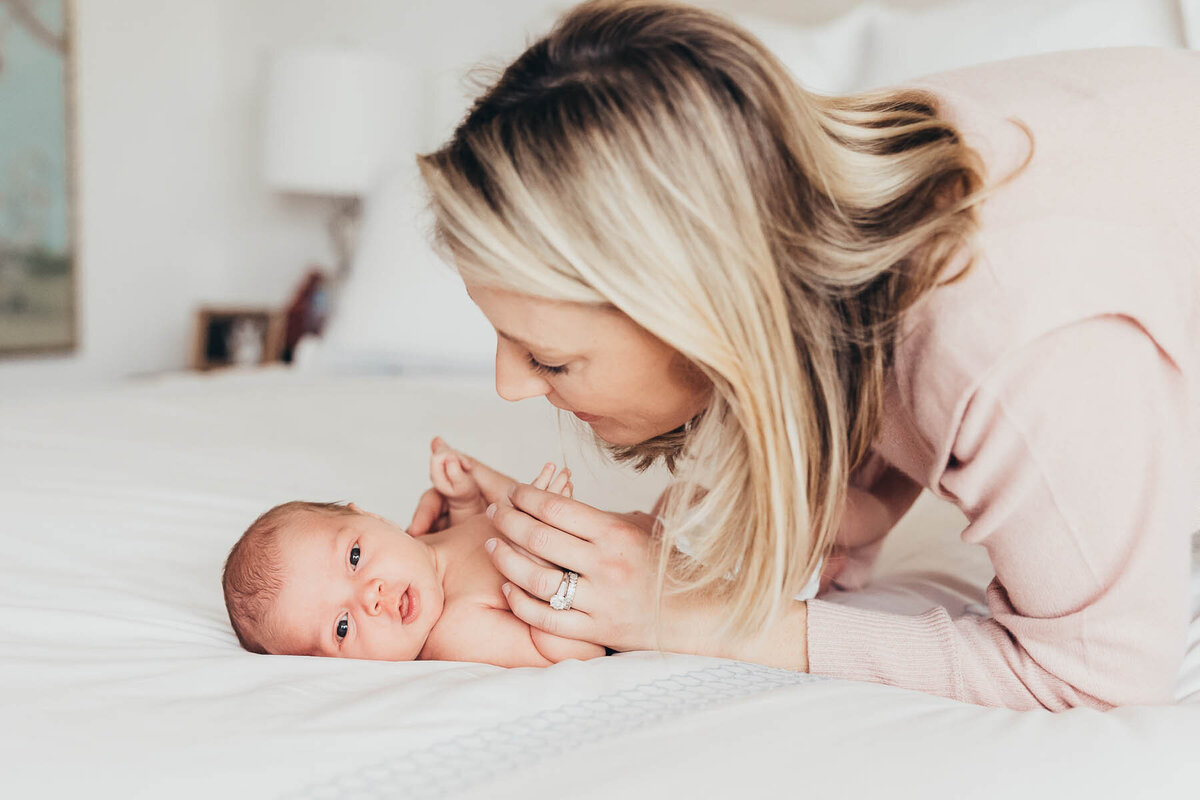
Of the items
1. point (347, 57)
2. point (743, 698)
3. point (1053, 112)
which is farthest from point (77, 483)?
point (347, 57)

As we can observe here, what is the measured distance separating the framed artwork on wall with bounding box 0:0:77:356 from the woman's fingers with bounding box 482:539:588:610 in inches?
118

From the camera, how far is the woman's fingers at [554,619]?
843 millimetres

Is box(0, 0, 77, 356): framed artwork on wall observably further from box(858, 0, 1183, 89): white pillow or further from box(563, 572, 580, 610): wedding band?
box(563, 572, 580, 610): wedding band

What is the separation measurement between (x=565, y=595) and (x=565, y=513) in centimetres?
7

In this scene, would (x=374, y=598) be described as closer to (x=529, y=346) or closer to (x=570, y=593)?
(x=570, y=593)

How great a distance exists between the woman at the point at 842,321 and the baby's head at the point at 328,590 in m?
0.18

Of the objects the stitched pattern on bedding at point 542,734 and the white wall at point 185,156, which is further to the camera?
the white wall at point 185,156

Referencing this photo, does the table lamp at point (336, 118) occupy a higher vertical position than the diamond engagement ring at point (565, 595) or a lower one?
higher

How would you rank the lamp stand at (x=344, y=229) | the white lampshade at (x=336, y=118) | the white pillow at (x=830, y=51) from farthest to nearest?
1. the lamp stand at (x=344, y=229)
2. the white lampshade at (x=336, y=118)
3. the white pillow at (x=830, y=51)

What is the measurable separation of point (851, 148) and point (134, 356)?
3.56 metres

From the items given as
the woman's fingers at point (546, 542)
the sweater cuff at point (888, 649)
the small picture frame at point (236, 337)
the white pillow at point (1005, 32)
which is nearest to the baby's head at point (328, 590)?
the woman's fingers at point (546, 542)

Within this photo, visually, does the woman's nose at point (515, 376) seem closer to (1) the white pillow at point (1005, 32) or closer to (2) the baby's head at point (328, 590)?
(2) the baby's head at point (328, 590)

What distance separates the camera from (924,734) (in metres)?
0.66

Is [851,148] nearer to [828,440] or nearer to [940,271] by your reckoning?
[940,271]
